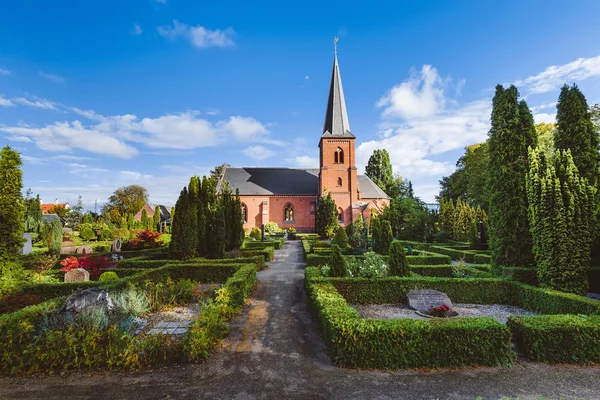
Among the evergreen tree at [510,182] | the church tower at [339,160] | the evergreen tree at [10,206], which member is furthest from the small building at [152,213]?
the evergreen tree at [510,182]

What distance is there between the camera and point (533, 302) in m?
8.64

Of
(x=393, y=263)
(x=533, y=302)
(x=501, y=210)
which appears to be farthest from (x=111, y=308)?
(x=501, y=210)

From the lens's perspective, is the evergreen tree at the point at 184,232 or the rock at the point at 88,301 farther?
the evergreen tree at the point at 184,232

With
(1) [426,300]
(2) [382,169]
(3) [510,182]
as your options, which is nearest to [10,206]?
(1) [426,300]

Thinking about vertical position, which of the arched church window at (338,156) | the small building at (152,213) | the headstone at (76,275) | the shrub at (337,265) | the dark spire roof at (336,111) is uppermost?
the dark spire roof at (336,111)

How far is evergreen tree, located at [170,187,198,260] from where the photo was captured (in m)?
14.8

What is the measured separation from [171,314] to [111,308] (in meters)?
1.72

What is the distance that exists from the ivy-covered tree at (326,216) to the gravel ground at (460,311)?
24.6 m

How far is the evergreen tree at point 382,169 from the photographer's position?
5319 centimetres

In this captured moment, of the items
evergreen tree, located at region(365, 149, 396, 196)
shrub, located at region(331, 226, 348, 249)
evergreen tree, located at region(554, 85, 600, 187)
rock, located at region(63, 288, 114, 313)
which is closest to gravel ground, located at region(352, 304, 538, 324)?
evergreen tree, located at region(554, 85, 600, 187)

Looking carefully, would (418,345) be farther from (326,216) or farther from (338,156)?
(338,156)

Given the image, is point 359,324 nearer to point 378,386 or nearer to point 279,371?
point 378,386

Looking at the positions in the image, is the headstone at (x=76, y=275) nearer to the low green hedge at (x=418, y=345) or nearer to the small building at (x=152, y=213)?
the low green hedge at (x=418, y=345)

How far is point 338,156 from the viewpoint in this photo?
1491 inches
